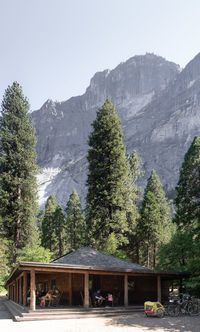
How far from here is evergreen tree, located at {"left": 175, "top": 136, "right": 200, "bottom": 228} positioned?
24891 millimetres

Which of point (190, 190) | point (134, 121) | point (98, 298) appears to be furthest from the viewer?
point (134, 121)

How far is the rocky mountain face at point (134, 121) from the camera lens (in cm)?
11331

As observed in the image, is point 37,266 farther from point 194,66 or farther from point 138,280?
point 194,66

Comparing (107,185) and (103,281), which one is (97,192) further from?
(103,281)

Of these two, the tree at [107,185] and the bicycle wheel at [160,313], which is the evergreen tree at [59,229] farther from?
the bicycle wheel at [160,313]

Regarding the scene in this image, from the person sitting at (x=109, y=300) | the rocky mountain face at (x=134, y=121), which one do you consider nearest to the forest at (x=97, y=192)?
the person sitting at (x=109, y=300)

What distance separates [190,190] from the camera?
83.6 ft

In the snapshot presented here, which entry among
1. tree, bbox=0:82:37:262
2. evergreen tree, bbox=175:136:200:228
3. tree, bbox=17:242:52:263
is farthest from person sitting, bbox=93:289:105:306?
tree, bbox=0:82:37:262

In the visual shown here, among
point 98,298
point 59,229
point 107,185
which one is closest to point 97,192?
point 107,185

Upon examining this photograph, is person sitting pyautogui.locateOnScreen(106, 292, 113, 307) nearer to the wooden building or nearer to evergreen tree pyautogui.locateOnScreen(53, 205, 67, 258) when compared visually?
the wooden building

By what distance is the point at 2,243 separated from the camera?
29.9m

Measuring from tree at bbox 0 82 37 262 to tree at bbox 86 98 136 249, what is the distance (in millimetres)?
5724

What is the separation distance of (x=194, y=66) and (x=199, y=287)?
136m

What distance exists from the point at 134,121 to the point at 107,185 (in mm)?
115350
